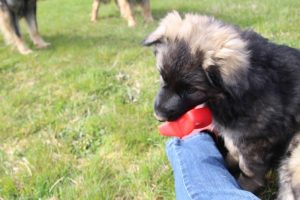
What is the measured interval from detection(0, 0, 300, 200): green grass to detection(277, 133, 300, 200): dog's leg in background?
393mm

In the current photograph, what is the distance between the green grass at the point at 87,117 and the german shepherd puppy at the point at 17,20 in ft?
0.94

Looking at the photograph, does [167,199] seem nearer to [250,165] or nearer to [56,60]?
[250,165]

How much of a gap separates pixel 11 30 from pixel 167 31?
5.09 m

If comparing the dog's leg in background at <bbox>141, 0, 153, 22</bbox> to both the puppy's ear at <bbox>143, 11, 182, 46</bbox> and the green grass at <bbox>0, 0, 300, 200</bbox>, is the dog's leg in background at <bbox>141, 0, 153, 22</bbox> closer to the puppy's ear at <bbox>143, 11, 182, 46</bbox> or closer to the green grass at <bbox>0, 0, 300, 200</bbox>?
the green grass at <bbox>0, 0, 300, 200</bbox>

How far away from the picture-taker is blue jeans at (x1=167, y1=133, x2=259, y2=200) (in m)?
2.46

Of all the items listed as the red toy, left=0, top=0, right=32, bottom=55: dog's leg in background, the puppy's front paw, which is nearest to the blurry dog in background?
the puppy's front paw

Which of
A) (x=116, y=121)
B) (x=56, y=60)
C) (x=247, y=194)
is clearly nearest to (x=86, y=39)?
(x=56, y=60)

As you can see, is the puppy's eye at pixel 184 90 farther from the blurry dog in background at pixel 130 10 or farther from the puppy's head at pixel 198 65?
the blurry dog in background at pixel 130 10

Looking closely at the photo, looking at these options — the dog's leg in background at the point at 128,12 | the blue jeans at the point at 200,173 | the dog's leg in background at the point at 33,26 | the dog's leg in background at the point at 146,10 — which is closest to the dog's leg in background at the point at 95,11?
the dog's leg in background at the point at 128,12

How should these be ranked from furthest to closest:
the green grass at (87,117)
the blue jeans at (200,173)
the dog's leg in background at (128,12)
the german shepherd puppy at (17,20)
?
the dog's leg in background at (128,12) → the german shepherd puppy at (17,20) → the green grass at (87,117) → the blue jeans at (200,173)

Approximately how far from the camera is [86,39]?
7699 mm

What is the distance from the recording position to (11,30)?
7.36m

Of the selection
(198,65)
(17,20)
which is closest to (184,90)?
(198,65)

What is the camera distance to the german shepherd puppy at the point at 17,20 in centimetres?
719
